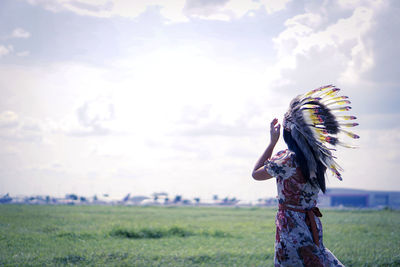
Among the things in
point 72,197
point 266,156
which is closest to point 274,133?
point 266,156

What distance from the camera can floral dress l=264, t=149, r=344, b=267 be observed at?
11.9 feet

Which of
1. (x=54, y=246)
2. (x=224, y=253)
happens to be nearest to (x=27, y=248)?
(x=54, y=246)

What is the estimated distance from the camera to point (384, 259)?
9.37 meters

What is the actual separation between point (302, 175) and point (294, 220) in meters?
0.42

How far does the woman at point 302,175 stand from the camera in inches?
144

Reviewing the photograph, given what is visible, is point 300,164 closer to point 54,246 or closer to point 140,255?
point 140,255

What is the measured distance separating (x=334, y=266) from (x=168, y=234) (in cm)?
1181

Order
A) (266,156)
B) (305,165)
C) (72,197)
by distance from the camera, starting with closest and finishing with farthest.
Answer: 1. (305,165)
2. (266,156)
3. (72,197)

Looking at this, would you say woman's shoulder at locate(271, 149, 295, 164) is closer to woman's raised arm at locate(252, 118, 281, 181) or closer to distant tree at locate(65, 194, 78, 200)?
woman's raised arm at locate(252, 118, 281, 181)

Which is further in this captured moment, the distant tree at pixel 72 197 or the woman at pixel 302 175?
the distant tree at pixel 72 197

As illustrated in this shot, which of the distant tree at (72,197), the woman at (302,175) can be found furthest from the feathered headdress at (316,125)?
the distant tree at (72,197)

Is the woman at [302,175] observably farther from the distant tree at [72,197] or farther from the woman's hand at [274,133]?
the distant tree at [72,197]

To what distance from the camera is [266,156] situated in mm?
3834

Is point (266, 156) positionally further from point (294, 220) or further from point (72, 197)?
point (72, 197)
